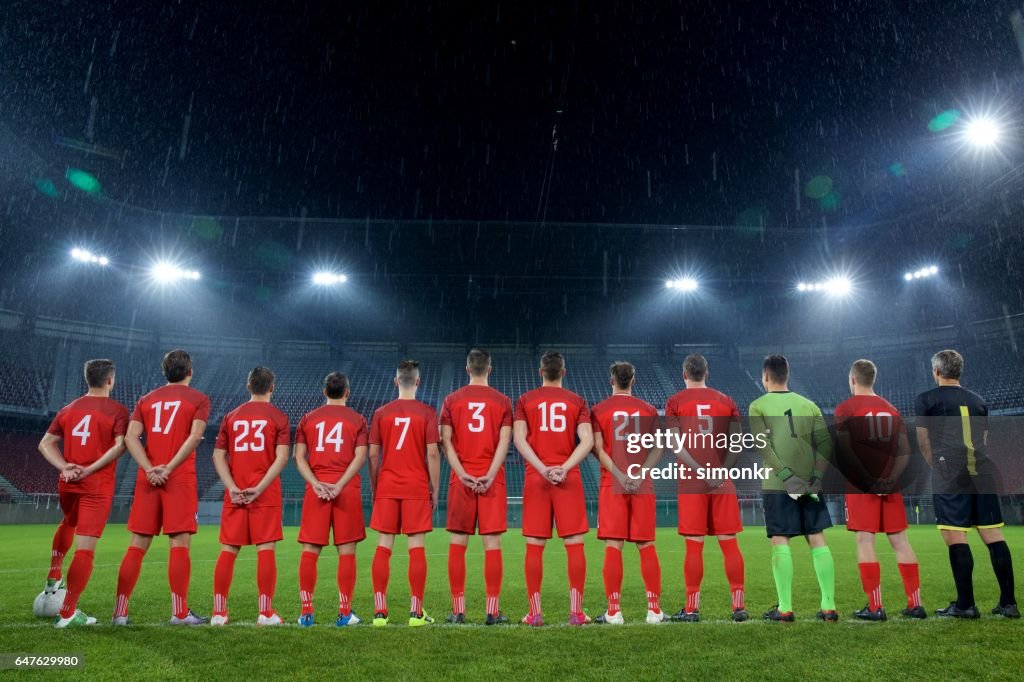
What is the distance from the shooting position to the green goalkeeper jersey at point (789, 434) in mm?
5336

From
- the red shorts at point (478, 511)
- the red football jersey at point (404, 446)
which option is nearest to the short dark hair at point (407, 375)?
the red football jersey at point (404, 446)

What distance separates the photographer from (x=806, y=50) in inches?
484

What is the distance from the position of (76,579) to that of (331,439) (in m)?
2.16

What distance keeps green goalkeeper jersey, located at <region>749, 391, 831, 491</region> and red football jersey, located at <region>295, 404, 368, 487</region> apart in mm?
3420

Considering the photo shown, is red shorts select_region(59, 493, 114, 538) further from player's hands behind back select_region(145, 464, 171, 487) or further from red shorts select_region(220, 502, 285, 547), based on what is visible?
red shorts select_region(220, 502, 285, 547)

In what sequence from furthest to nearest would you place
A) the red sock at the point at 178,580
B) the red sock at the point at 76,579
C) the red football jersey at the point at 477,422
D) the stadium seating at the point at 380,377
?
the stadium seating at the point at 380,377 → the red football jersey at the point at 477,422 → the red sock at the point at 178,580 → the red sock at the point at 76,579

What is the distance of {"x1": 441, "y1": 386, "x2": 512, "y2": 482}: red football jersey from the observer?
5457 millimetres

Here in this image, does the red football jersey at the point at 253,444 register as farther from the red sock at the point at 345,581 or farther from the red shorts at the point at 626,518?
the red shorts at the point at 626,518

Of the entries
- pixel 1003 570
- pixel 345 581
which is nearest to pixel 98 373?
pixel 345 581

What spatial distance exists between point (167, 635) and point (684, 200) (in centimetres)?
2022

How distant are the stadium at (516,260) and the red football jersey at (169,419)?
30cm

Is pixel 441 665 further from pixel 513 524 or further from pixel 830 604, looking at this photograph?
pixel 513 524

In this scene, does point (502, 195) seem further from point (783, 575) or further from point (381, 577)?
point (783, 575)

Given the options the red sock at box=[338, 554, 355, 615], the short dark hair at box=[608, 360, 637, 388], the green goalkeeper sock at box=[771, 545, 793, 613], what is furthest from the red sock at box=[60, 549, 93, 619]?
the green goalkeeper sock at box=[771, 545, 793, 613]
